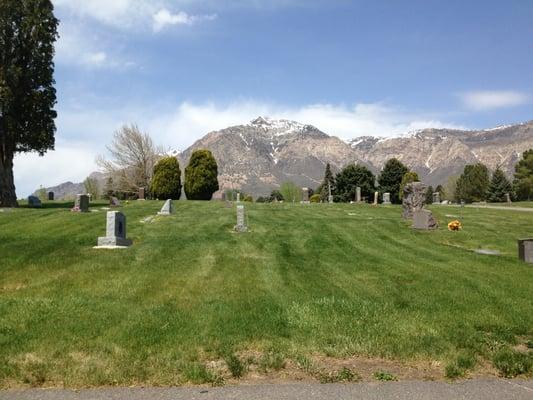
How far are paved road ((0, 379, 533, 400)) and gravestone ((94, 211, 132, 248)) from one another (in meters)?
9.92

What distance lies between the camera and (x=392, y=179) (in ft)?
265

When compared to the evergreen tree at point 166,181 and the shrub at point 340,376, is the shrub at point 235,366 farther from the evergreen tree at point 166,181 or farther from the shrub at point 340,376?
the evergreen tree at point 166,181

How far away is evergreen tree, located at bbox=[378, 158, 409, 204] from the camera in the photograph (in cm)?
7979

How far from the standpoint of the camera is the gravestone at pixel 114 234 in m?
15.5

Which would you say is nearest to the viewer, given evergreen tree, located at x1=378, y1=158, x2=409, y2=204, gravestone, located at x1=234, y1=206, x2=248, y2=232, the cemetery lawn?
the cemetery lawn

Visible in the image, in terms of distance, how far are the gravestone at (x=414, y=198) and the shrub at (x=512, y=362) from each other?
18.5 meters

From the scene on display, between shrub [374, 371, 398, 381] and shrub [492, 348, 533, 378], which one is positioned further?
shrub [492, 348, 533, 378]

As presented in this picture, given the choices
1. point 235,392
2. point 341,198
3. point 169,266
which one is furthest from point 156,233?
point 341,198

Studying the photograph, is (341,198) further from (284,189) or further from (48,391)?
(48,391)

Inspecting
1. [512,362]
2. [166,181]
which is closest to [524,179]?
[166,181]

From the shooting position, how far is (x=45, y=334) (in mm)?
7703

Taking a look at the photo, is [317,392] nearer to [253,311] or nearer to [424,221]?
[253,311]

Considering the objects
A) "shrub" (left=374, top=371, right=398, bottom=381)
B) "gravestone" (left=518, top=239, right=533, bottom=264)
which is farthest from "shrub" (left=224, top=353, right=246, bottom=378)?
"gravestone" (left=518, top=239, right=533, bottom=264)

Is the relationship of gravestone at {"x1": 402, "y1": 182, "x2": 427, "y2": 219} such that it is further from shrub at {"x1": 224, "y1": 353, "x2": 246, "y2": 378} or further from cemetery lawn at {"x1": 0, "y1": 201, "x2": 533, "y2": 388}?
shrub at {"x1": 224, "y1": 353, "x2": 246, "y2": 378}
